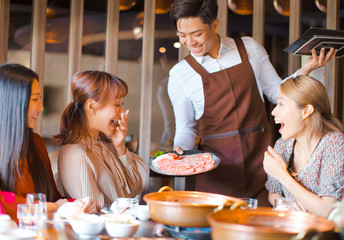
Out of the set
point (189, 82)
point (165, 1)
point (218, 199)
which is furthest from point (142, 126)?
point (218, 199)

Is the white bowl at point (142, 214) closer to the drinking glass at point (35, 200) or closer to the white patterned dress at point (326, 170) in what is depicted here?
the drinking glass at point (35, 200)

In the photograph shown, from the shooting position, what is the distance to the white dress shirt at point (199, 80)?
2.84 meters

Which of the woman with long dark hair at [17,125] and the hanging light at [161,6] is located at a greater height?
the hanging light at [161,6]

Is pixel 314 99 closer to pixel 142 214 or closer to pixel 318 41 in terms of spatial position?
pixel 318 41

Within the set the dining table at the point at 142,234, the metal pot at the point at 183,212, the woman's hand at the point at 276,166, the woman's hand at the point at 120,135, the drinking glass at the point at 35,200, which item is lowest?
the dining table at the point at 142,234

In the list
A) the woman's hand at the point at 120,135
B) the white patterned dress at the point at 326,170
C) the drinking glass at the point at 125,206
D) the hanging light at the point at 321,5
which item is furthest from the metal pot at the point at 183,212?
the hanging light at the point at 321,5

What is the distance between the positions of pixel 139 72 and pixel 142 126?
0.43 metres

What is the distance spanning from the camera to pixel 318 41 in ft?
8.21

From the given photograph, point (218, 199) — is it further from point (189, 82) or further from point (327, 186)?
point (189, 82)

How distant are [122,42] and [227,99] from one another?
111 cm

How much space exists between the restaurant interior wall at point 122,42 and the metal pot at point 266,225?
232 centimetres

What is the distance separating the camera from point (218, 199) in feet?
4.80

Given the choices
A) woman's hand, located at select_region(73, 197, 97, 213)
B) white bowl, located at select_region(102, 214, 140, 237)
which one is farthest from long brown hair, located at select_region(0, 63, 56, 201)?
white bowl, located at select_region(102, 214, 140, 237)

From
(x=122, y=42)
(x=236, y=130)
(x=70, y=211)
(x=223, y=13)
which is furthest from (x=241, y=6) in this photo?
(x=70, y=211)
